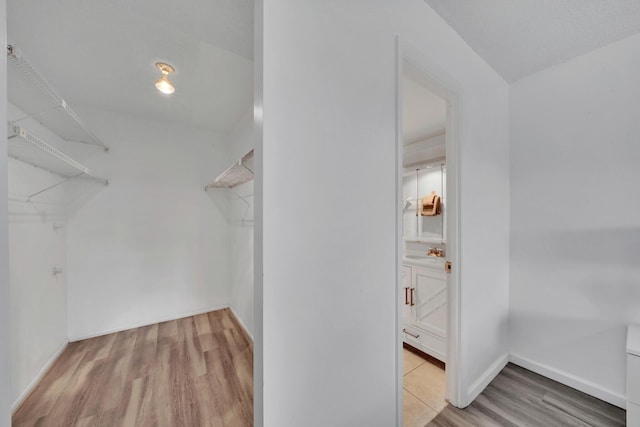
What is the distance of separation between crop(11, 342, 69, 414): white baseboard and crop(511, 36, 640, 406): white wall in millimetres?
3832

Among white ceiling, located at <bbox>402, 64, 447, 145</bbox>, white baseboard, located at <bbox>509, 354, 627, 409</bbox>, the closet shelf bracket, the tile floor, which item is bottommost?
the tile floor

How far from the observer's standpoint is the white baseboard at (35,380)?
5.03 feet

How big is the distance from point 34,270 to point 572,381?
428 cm

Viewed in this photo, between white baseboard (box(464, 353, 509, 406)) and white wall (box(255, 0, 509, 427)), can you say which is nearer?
white wall (box(255, 0, 509, 427))

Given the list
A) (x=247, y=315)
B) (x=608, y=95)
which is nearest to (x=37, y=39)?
(x=247, y=315)

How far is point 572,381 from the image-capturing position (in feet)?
→ 5.49

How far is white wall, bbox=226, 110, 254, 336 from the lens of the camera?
8.14 ft

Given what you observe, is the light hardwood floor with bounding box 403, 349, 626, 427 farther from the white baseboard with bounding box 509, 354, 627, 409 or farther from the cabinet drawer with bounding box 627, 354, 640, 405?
the cabinet drawer with bounding box 627, 354, 640, 405

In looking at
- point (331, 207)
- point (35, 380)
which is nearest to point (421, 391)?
point (331, 207)

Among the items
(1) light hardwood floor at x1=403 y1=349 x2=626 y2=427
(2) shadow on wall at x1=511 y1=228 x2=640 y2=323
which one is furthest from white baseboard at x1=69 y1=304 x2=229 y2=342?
(2) shadow on wall at x1=511 y1=228 x2=640 y2=323

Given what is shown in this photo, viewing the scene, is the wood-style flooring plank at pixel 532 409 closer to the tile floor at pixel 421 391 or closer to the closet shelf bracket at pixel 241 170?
the tile floor at pixel 421 391

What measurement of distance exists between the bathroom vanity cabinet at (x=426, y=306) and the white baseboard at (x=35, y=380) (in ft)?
9.74

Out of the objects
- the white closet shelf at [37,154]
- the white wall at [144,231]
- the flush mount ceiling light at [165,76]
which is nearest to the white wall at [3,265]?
the white closet shelf at [37,154]

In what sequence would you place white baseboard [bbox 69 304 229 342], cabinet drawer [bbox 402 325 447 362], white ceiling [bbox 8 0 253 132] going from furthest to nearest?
1. white baseboard [bbox 69 304 229 342]
2. cabinet drawer [bbox 402 325 447 362]
3. white ceiling [bbox 8 0 253 132]
